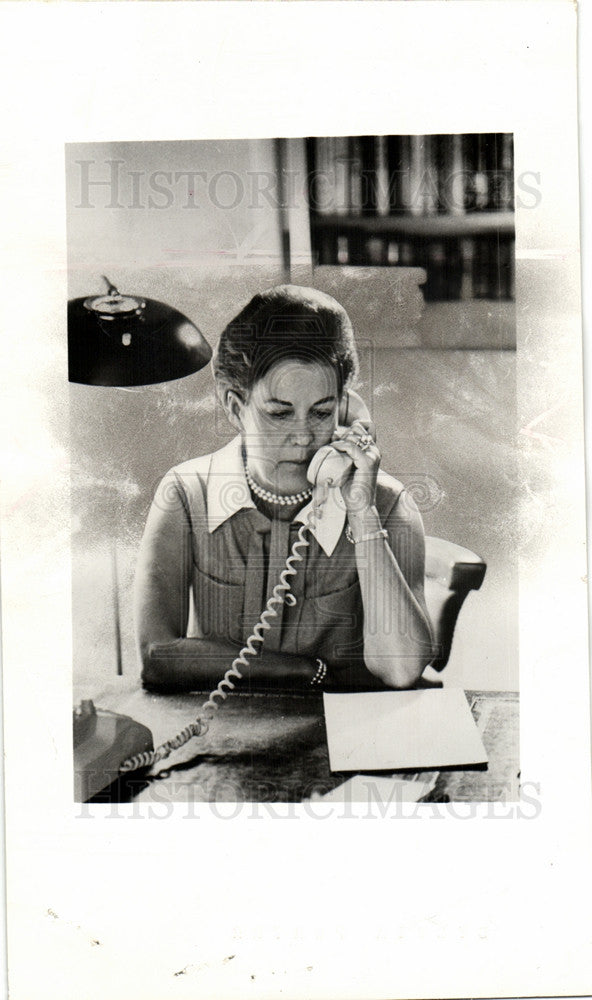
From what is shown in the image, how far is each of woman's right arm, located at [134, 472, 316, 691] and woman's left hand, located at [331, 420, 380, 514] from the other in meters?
0.26

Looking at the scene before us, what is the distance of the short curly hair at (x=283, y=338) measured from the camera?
3.92 feet

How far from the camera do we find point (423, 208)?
120cm

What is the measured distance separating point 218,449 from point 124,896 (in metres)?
0.73

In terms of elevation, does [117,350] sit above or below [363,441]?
above

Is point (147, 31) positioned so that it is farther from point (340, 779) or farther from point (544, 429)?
point (340, 779)

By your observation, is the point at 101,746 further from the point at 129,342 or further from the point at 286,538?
the point at 129,342

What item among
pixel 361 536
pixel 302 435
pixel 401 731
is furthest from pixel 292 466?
pixel 401 731

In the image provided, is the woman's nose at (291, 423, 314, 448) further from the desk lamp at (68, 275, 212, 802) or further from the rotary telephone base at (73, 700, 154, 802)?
the rotary telephone base at (73, 700, 154, 802)

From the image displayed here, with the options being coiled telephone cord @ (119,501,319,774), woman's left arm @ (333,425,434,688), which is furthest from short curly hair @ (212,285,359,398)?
coiled telephone cord @ (119,501,319,774)

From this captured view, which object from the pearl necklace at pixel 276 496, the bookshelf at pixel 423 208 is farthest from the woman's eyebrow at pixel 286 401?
the bookshelf at pixel 423 208

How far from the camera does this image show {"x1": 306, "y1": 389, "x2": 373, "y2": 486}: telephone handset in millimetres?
1202

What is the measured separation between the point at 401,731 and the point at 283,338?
0.66 m

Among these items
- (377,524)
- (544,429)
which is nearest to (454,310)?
(544,429)

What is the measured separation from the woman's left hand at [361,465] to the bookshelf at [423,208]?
0.83 feet
